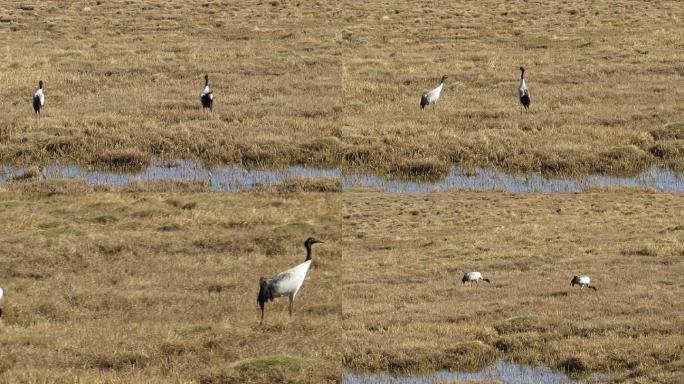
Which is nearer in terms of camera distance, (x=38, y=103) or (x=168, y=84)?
(x=38, y=103)

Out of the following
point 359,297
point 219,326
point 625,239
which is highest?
point 219,326

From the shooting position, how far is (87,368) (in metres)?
17.9

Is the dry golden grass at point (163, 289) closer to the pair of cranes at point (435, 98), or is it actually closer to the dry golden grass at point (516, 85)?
the dry golden grass at point (516, 85)

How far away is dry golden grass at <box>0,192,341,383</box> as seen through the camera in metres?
18.0

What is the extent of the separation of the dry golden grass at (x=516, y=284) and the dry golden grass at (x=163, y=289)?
2141 millimetres

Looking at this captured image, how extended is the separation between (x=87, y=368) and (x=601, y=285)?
20.0 m

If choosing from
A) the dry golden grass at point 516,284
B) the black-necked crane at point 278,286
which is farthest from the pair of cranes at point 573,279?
the black-necked crane at point 278,286

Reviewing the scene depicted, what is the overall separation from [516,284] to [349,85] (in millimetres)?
10164

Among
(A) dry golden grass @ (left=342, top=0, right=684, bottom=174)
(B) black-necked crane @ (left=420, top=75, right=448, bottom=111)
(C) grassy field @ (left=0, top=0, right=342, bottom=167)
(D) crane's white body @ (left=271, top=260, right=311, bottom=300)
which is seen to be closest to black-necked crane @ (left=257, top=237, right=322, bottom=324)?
(D) crane's white body @ (left=271, top=260, right=311, bottom=300)

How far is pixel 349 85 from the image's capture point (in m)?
38.1

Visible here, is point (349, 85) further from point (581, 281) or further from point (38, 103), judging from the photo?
point (38, 103)

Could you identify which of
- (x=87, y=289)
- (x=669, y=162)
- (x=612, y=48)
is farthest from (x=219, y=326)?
(x=612, y=48)

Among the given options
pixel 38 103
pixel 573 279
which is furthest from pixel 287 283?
pixel 573 279

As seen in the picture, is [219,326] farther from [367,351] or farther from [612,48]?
[612,48]
